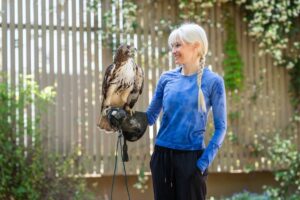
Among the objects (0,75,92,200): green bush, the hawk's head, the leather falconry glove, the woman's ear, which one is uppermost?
the woman's ear

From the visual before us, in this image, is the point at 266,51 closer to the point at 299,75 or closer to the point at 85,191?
the point at 299,75

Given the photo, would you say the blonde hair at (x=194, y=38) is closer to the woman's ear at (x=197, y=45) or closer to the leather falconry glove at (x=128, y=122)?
the woman's ear at (x=197, y=45)

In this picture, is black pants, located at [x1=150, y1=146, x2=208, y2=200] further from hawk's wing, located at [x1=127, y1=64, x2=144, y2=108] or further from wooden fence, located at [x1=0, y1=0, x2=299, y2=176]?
wooden fence, located at [x1=0, y1=0, x2=299, y2=176]

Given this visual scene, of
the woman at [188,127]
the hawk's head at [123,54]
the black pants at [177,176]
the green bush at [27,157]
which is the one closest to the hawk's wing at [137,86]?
the hawk's head at [123,54]

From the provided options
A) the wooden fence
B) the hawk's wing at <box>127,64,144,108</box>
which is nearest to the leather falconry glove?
the hawk's wing at <box>127,64,144,108</box>

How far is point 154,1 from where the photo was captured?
24.2 ft

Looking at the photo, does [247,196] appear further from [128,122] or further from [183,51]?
[183,51]

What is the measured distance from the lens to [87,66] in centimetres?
698

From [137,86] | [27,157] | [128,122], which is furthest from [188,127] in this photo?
[27,157]

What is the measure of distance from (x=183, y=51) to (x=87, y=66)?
12.1 ft

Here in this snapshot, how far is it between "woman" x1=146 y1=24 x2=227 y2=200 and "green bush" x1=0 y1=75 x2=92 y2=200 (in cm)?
303

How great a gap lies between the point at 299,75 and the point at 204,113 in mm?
4604

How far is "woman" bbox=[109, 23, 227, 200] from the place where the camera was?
132 inches

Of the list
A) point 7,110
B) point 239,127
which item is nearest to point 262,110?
point 239,127
